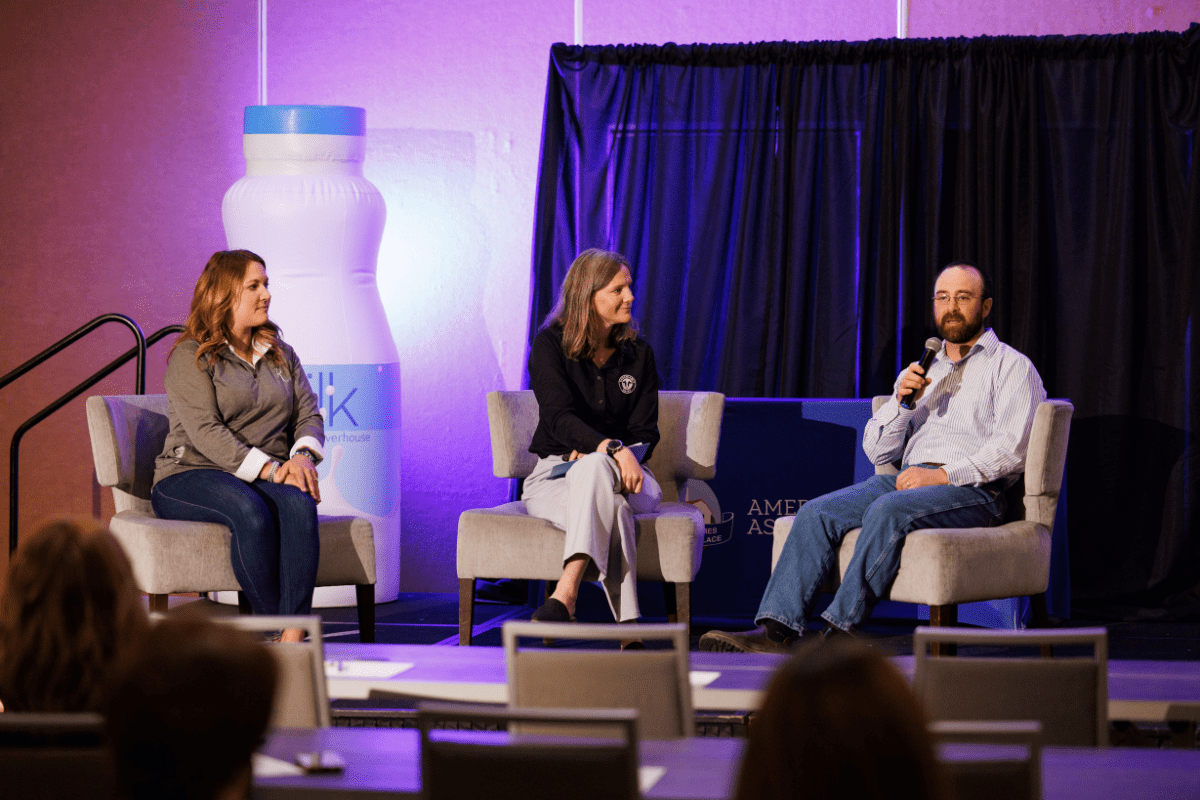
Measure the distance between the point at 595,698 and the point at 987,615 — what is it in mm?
2825

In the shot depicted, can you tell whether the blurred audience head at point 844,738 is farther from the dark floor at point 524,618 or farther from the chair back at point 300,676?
the dark floor at point 524,618

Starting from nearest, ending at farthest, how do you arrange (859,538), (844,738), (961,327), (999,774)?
(844,738) < (999,774) < (859,538) < (961,327)

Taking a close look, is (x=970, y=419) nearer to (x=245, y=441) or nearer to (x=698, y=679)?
(x=698, y=679)

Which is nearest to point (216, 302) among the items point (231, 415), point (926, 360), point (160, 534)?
point (231, 415)

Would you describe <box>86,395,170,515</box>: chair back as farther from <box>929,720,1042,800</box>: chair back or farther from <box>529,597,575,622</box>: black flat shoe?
<box>929,720,1042,800</box>: chair back

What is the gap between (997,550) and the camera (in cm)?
343

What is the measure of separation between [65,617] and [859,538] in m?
2.54

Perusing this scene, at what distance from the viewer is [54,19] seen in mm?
5230

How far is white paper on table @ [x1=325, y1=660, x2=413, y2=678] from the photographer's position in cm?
217

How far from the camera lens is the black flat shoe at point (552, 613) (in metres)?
3.40

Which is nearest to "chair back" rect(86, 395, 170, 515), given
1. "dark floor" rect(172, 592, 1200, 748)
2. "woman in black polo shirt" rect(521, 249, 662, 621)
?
"dark floor" rect(172, 592, 1200, 748)

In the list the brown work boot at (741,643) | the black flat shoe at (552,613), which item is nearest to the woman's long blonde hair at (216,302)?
the black flat shoe at (552,613)

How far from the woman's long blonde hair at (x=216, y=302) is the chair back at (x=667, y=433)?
2.82 ft

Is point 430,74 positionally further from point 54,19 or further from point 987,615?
point 987,615
